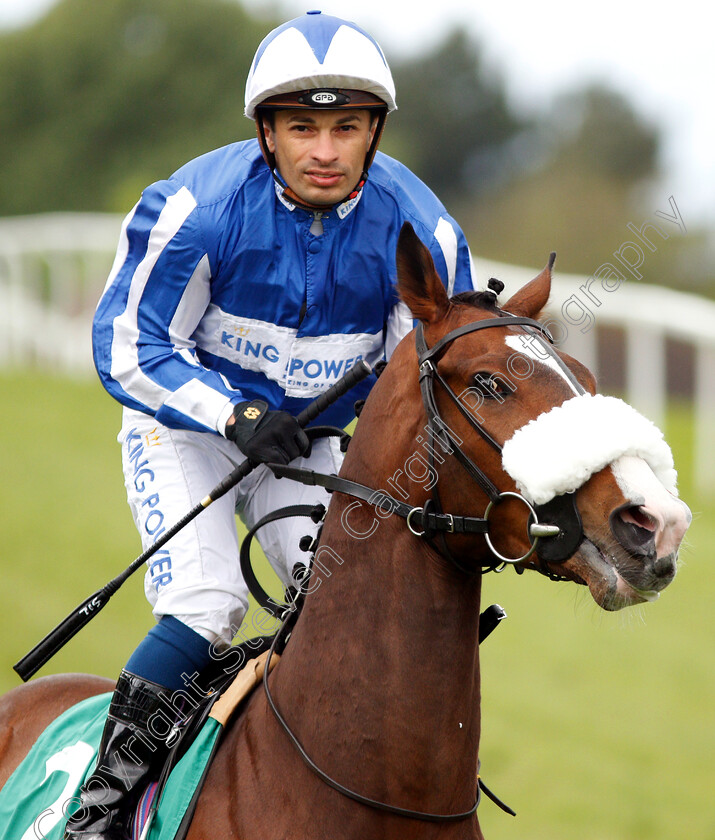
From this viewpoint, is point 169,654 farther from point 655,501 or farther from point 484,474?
point 655,501

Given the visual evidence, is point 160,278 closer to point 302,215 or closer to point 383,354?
point 302,215

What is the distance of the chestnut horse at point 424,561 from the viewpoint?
2414mm

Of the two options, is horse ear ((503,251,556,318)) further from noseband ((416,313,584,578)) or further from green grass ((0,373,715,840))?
green grass ((0,373,715,840))

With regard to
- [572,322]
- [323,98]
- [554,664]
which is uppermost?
[572,322]

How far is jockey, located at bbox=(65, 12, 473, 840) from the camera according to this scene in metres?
3.13

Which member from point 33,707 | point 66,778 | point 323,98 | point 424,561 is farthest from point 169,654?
point 323,98

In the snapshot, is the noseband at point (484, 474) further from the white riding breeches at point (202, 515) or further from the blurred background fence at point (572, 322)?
the blurred background fence at point (572, 322)

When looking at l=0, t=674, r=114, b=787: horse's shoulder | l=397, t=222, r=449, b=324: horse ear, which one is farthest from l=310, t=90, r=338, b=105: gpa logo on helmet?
l=0, t=674, r=114, b=787: horse's shoulder

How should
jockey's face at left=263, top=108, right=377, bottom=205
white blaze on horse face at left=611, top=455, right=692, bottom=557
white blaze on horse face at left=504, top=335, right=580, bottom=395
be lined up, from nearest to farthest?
1. white blaze on horse face at left=611, top=455, right=692, bottom=557
2. white blaze on horse face at left=504, top=335, right=580, bottom=395
3. jockey's face at left=263, top=108, right=377, bottom=205

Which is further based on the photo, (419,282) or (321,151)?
(321,151)

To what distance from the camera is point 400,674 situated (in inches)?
105

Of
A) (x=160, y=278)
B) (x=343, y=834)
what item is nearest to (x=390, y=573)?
(x=343, y=834)

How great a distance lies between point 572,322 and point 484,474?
5.51m

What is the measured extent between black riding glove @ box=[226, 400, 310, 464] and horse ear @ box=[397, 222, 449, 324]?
1.80ft
